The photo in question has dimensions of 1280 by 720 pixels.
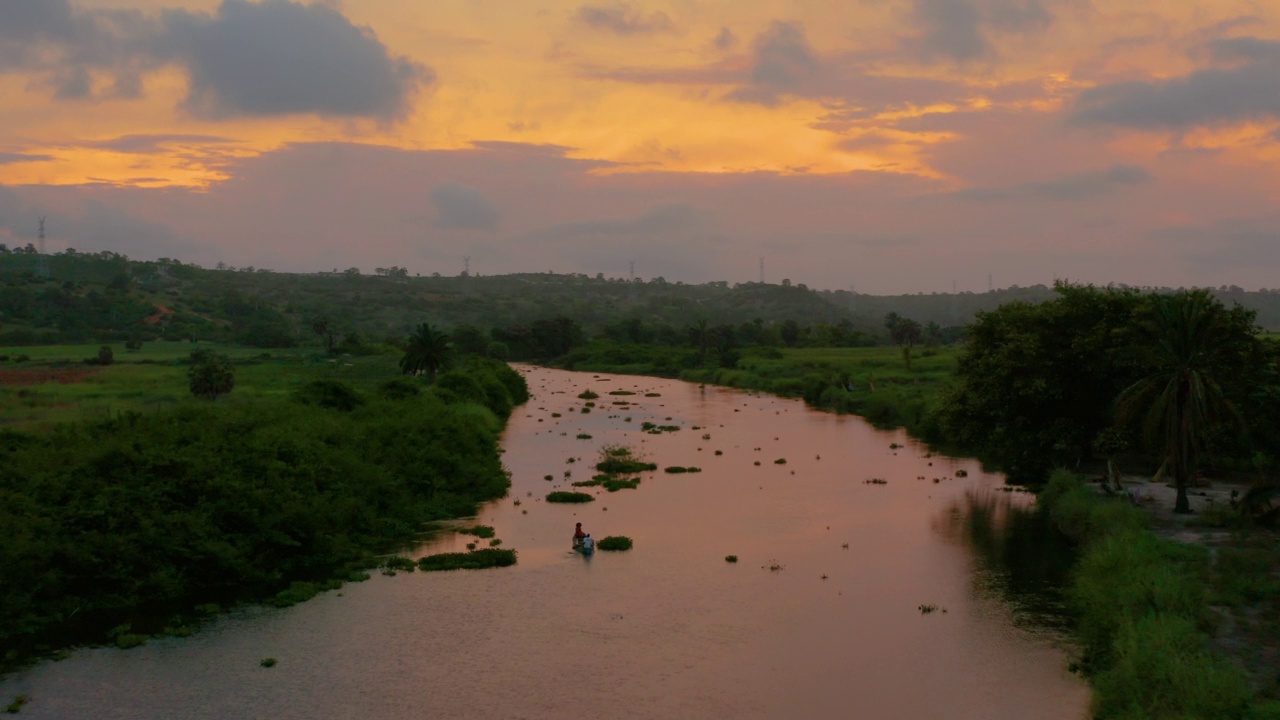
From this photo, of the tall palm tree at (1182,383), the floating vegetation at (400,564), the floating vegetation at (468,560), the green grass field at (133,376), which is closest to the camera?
the floating vegetation at (400,564)

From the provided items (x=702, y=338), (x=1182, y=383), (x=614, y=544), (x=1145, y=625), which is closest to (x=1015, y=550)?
(x=1182, y=383)

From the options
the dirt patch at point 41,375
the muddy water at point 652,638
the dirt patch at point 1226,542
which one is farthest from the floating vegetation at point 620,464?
the dirt patch at point 41,375

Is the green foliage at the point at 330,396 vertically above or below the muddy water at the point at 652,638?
above

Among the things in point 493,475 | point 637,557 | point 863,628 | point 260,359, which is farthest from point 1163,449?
point 260,359

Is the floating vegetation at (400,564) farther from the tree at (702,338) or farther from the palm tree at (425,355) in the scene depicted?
the tree at (702,338)

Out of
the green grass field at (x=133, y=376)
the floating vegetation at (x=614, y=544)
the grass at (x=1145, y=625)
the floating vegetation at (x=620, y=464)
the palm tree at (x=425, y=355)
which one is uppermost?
the palm tree at (x=425, y=355)

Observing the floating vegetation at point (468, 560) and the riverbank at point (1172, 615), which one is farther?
the floating vegetation at point (468, 560)

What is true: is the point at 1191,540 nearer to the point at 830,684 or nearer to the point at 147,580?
the point at 830,684

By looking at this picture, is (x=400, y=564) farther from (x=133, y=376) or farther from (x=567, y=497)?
(x=133, y=376)
